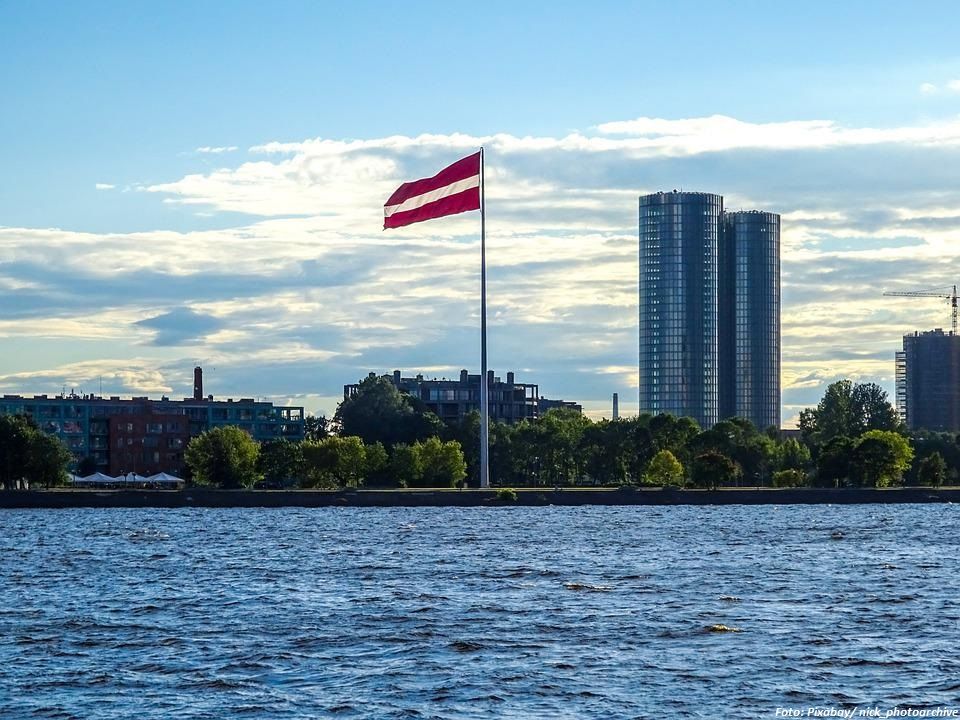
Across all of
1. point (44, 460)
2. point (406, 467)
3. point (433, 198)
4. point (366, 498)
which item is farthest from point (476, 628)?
point (406, 467)

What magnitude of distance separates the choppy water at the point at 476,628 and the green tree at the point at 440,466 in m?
98.4

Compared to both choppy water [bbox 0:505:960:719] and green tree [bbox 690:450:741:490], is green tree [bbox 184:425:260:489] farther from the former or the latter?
choppy water [bbox 0:505:960:719]

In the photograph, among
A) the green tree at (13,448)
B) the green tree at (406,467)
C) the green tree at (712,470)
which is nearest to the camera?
the green tree at (13,448)

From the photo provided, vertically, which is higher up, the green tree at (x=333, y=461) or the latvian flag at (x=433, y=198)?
the latvian flag at (x=433, y=198)

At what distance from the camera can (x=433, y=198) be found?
133 metres

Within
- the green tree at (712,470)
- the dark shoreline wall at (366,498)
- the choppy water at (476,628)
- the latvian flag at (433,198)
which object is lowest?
the choppy water at (476,628)

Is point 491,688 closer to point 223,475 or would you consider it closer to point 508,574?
point 508,574

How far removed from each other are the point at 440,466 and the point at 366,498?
89.3ft

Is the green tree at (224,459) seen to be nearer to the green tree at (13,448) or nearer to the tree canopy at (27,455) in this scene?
the tree canopy at (27,455)

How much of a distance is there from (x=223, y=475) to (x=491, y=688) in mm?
154044

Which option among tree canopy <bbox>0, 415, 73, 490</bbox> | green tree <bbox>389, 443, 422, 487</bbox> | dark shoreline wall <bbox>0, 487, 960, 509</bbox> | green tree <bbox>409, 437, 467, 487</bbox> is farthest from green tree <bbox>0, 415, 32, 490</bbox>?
green tree <bbox>409, 437, 467, 487</bbox>

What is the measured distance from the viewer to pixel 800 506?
182 m

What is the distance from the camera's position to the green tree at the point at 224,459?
18675cm

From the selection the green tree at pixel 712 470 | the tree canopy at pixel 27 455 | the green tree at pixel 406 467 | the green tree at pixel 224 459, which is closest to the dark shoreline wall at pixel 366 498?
the green tree at pixel 712 470
